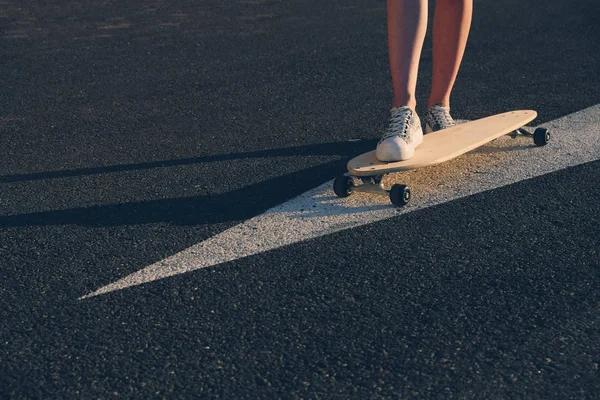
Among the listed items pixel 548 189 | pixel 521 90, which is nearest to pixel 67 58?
pixel 521 90

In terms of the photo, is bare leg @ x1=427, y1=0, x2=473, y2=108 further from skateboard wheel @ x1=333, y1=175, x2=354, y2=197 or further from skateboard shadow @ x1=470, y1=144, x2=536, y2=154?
skateboard wheel @ x1=333, y1=175, x2=354, y2=197

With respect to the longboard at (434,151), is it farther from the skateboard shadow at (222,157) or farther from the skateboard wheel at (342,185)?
the skateboard shadow at (222,157)

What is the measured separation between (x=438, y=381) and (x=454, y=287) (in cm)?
63

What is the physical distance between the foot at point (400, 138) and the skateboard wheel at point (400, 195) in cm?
21

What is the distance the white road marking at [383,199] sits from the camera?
11.2 ft

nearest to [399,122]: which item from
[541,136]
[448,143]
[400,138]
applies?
[400,138]

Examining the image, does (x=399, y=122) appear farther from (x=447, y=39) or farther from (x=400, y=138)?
(x=447, y=39)

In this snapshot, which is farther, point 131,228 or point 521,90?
point 521,90

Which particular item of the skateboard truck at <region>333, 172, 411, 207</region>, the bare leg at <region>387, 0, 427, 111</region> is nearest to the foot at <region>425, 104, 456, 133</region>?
the bare leg at <region>387, 0, 427, 111</region>

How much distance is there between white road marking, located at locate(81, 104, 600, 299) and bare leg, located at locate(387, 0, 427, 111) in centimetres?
40

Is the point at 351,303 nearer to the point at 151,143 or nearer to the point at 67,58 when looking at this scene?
the point at 151,143

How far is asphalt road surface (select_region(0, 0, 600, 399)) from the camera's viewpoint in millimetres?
2582

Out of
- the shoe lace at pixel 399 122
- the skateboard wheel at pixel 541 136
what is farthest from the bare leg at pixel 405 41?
the skateboard wheel at pixel 541 136

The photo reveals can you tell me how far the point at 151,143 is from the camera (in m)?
5.01
